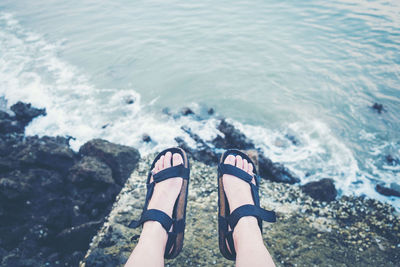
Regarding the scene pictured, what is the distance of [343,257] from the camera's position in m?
2.50

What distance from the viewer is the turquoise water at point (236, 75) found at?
5.92 m

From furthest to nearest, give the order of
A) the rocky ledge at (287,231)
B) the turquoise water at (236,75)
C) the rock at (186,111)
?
the rock at (186,111) → the turquoise water at (236,75) → the rocky ledge at (287,231)

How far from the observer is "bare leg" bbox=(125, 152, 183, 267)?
1799mm

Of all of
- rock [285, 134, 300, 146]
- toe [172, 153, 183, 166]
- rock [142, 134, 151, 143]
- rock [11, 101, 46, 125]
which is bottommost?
rock [285, 134, 300, 146]

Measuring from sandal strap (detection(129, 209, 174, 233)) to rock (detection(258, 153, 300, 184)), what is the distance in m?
2.75

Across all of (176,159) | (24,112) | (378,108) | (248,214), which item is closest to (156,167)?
(176,159)

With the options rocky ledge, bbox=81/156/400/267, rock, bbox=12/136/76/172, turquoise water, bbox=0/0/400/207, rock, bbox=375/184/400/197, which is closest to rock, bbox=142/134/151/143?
turquoise water, bbox=0/0/400/207

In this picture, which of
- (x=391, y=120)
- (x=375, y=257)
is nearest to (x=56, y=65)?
(x=375, y=257)

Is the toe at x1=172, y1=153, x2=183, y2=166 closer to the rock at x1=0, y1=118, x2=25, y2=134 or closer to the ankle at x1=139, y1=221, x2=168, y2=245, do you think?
the ankle at x1=139, y1=221, x2=168, y2=245

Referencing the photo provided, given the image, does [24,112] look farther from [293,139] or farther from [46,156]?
[293,139]

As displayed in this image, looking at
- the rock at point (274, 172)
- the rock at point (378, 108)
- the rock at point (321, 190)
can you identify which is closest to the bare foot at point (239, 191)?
the rock at point (274, 172)

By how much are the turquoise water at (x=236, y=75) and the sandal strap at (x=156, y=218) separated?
353 centimetres

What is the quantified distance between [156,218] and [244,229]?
34.9 inches

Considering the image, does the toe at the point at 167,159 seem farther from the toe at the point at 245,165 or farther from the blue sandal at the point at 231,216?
the toe at the point at 245,165
